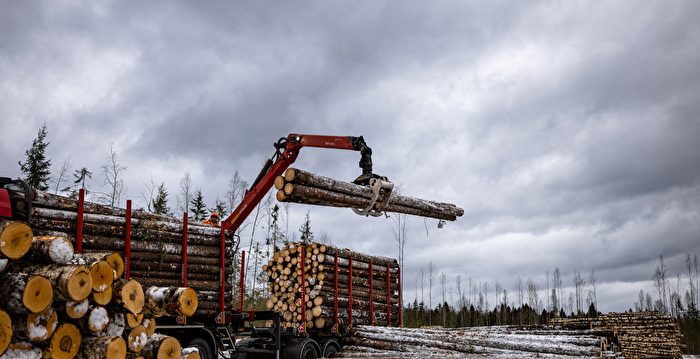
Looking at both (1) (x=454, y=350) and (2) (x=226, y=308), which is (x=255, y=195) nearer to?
(2) (x=226, y=308)

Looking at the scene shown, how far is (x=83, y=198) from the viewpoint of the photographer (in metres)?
9.28

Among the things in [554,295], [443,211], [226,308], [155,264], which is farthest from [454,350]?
[554,295]

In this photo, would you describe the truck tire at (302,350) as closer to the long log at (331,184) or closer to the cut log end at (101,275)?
the long log at (331,184)

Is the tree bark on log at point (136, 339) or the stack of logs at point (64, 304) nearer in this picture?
the stack of logs at point (64, 304)

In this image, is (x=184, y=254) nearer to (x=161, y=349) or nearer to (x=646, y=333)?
(x=161, y=349)

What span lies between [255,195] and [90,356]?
23.2 feet

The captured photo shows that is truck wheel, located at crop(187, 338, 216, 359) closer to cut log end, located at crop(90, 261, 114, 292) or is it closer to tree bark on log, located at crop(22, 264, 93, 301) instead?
cut log end, located at crop(90, 261, 114, 292)

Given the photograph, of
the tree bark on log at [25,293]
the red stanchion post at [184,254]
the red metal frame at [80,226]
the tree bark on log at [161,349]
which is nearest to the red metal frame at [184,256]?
the red stanchion post at [184,254]

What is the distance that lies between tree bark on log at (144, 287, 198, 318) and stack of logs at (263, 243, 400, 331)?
785cm

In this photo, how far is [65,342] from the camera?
5887 mm

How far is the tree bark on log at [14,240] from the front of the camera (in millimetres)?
5715

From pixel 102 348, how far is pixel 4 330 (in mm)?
950

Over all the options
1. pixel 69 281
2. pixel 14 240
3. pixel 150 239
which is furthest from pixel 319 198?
pixel 14 240

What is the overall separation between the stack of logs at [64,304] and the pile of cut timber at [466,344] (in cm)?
776
